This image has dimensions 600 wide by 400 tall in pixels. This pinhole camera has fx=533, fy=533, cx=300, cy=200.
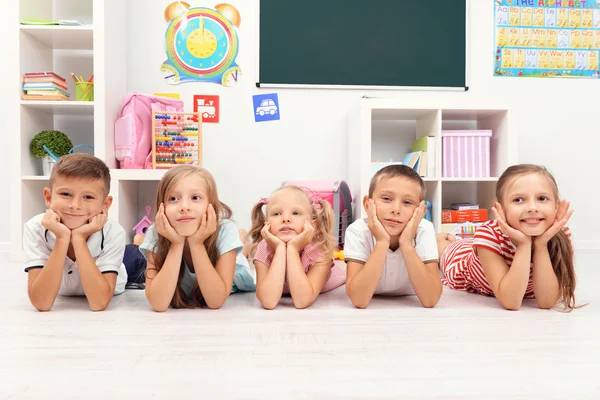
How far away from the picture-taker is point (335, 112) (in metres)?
3.56

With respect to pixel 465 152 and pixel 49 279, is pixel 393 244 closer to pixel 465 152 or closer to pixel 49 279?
pixel 49 279

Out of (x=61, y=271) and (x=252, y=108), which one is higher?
(x=252, y=108)

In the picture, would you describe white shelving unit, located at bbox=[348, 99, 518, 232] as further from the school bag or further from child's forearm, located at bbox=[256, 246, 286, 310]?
child's forearm, located at bbox=[256, 246, 286, 310]

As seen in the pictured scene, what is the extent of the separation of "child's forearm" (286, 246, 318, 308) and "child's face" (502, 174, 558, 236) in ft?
2.12

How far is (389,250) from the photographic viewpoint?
1694mm

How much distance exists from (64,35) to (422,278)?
8.39ft

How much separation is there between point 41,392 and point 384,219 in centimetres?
103

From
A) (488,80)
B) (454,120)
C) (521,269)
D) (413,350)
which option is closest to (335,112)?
(454,120)

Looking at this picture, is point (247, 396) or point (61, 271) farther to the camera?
point (61, 271)

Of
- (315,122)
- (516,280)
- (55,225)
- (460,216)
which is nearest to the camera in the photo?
(55,225)

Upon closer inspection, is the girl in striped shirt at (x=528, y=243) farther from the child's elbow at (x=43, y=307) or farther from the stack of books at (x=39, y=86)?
the stack of books at (x=39, y=86)

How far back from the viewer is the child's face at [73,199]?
1522 millimetres

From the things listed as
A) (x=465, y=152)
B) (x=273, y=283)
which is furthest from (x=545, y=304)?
(x=465, y=152)

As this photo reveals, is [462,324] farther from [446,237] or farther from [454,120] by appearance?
[454,120]
